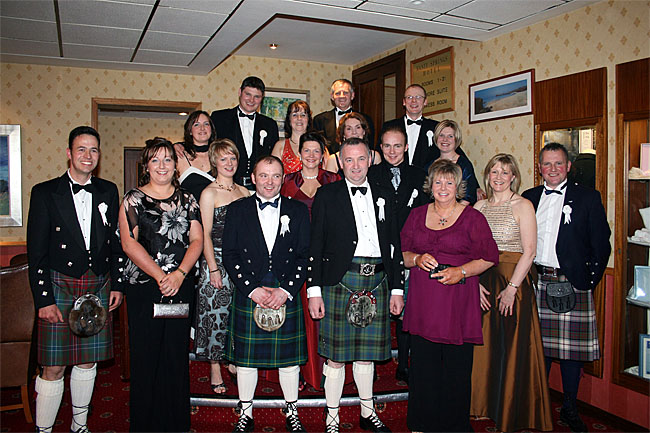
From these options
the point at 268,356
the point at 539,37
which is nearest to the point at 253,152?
the point at 268,356

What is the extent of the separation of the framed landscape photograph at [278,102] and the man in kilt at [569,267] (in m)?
4.46

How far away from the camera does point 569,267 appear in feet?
10.6

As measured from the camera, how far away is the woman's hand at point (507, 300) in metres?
3.04

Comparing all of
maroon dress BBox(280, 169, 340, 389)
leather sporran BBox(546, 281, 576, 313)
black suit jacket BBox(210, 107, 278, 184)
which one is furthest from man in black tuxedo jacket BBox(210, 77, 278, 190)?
leather sporran BBox(546, 281, 576, 313)

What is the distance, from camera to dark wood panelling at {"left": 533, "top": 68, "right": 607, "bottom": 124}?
3.77m

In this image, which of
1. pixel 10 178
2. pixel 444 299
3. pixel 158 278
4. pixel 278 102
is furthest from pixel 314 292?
pixel 10 178

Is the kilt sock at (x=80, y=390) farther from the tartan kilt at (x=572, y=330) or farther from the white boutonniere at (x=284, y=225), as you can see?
the tartan kilt at (x=572, y=330)

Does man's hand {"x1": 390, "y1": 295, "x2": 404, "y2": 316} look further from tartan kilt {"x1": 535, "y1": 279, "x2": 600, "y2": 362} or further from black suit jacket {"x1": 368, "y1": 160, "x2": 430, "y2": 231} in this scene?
tartan kilt {"x1": 535, "y1": 279, "x2": 600, "y2": 362}

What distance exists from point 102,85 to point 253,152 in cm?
327

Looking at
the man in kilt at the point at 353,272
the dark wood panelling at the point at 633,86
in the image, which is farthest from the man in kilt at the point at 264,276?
the dark wood panelling at the point at 633,86

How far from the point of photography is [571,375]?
3.33m

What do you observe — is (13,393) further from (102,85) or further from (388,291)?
(102,85)

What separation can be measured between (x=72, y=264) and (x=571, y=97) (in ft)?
12.6

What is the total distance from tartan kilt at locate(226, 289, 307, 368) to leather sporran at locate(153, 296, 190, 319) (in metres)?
0.34
